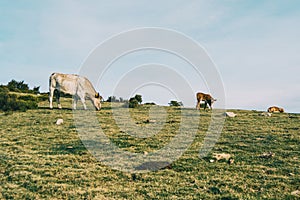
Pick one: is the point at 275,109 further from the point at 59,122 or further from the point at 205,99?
the point at 59,122

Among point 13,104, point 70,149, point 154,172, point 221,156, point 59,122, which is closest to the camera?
point 154,172

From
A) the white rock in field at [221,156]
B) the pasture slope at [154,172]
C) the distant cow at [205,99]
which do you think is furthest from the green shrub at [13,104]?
the white rock in field at [221,156]

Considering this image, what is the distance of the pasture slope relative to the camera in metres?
10.3

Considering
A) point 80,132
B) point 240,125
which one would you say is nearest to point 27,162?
point 80,132

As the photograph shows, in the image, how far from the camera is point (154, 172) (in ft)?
40.8

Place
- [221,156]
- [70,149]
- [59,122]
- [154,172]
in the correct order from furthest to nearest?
[59,122], [70,149], [221,156], [154,172]

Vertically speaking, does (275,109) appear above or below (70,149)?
above

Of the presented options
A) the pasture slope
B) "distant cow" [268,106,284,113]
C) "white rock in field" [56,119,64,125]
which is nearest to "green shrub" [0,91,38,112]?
"white rock in field" [56,119,64,125]

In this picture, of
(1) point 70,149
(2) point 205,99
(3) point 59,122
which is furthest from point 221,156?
(2) point 205,99

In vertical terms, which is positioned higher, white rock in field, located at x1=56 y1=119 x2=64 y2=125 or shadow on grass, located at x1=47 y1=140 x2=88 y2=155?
white rock in field, located at x1=56 y1=119 x2=64 y2=125

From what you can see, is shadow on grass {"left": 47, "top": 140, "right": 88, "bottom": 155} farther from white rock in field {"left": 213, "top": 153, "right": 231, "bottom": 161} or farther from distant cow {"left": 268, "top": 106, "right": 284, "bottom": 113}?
distant cow {"left": 268, "top": 106, "right": 284, "bottom": 113}

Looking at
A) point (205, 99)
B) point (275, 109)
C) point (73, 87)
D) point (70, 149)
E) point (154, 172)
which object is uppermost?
point (73, 87)

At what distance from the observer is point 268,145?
16.5 m

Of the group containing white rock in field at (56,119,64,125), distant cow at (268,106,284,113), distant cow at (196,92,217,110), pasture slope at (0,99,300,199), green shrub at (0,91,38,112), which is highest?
distant cow at (196,92,217,110)
